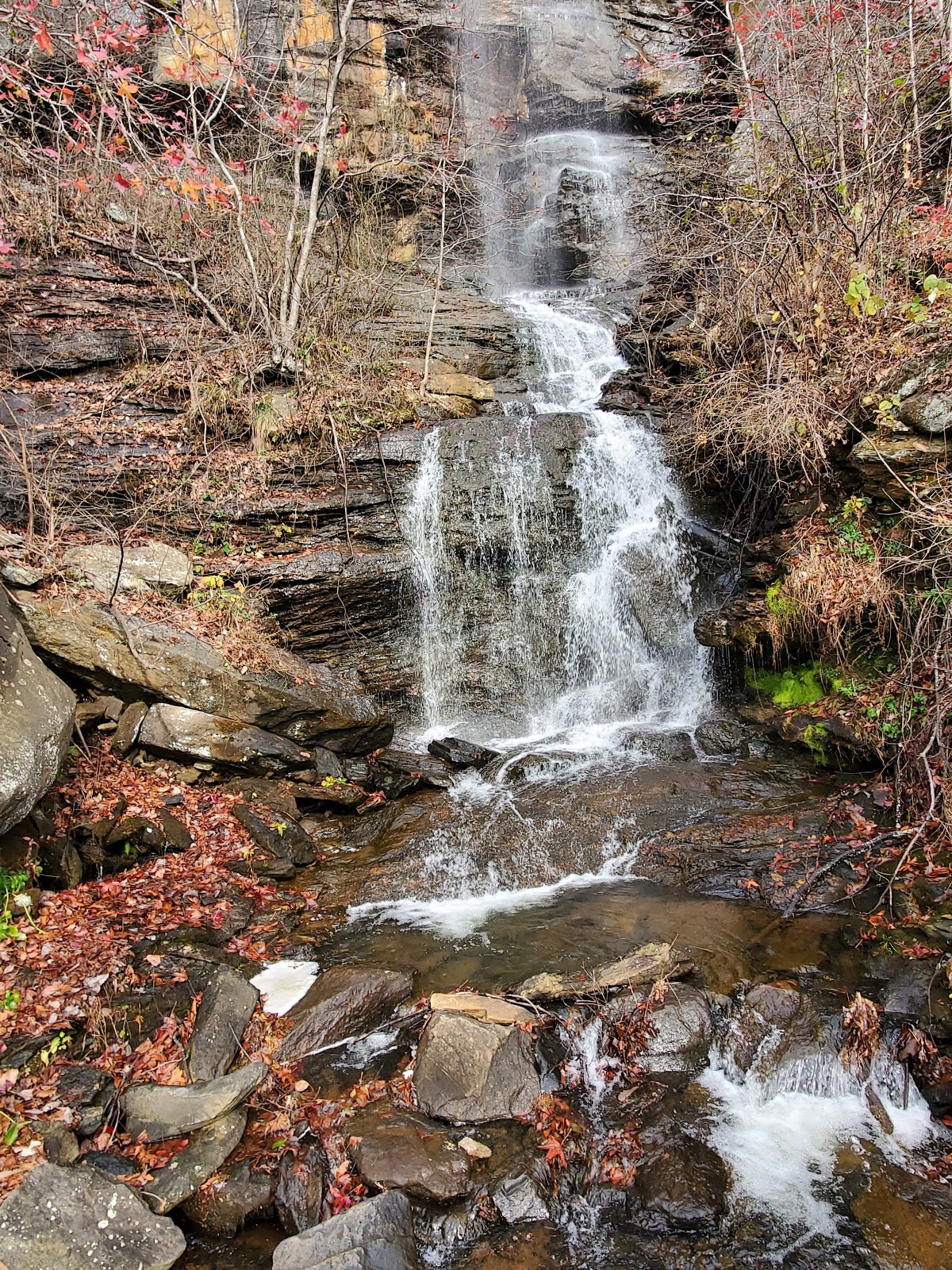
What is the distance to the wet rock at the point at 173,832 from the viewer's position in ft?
19.3

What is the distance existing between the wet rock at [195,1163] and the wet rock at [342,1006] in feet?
1.88

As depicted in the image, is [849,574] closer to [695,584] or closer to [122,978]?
[695,584]

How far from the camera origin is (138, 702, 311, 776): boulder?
670 centimetres

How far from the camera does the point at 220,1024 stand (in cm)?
406

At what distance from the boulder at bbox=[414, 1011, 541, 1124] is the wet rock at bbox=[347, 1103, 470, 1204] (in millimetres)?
145

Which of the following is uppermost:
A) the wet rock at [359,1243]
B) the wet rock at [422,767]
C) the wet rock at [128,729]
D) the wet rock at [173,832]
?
the wet rock at [128,729]

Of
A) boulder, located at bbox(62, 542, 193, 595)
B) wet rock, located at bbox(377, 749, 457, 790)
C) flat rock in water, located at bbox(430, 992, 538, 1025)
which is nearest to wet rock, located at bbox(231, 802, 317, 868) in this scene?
wet rock, located at bbox(377, 749, 457, 790)

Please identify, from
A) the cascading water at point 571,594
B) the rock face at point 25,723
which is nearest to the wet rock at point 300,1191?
the rock face at point 25,723

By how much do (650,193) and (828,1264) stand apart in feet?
Answer: 62.6

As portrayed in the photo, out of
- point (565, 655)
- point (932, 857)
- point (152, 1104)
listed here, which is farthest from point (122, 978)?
point (565, 655)

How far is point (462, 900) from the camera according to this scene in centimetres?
606

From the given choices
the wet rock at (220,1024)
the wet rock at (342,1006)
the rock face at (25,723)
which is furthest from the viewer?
the rock face at (25,723)

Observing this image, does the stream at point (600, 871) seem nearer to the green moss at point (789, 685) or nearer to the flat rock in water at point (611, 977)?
the flat rock in water at point (611, 977)

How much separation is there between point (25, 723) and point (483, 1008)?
365cm
